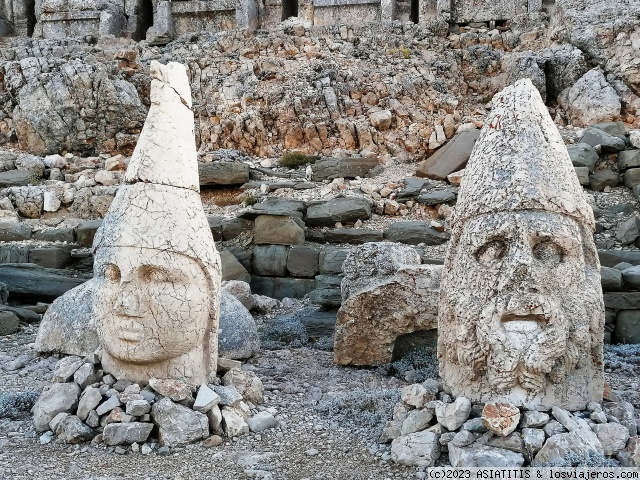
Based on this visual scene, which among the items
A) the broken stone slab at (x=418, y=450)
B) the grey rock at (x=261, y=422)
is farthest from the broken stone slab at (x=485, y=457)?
the grey rock at (x=261, y=422)

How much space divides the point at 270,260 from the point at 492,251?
6.98m

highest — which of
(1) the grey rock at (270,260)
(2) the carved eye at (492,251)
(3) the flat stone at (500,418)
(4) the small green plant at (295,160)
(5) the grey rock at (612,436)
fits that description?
(4) the small green plant at (295,160)

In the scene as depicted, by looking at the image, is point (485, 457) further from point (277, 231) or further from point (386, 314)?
point (277, 231)

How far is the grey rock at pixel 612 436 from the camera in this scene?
128 inches

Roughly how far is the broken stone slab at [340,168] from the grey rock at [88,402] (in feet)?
33.2

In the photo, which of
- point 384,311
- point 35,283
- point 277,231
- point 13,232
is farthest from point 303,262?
point 13,232

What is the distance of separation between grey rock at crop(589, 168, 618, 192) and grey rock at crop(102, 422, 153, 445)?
10587 millimetres

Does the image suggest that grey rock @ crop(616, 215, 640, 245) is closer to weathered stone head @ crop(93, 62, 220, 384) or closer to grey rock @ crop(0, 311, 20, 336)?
weathered stone head @ crop(93, 62, 220, 384)

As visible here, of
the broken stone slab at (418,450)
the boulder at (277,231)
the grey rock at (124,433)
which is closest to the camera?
the broken stone slab at (418,450)

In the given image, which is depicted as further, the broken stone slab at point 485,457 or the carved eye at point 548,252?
the carved eye at point 548,252

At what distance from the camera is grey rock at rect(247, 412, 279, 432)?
420cm

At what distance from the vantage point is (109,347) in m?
4.40

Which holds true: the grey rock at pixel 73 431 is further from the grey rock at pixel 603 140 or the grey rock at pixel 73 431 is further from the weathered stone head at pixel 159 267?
the grey rock at pixel 603 140

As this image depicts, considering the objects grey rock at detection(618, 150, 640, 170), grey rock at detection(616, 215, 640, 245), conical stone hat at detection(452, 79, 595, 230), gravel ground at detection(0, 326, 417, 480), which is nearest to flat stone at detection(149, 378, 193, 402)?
gravel ground at detection(0, 326, 417, 480)
